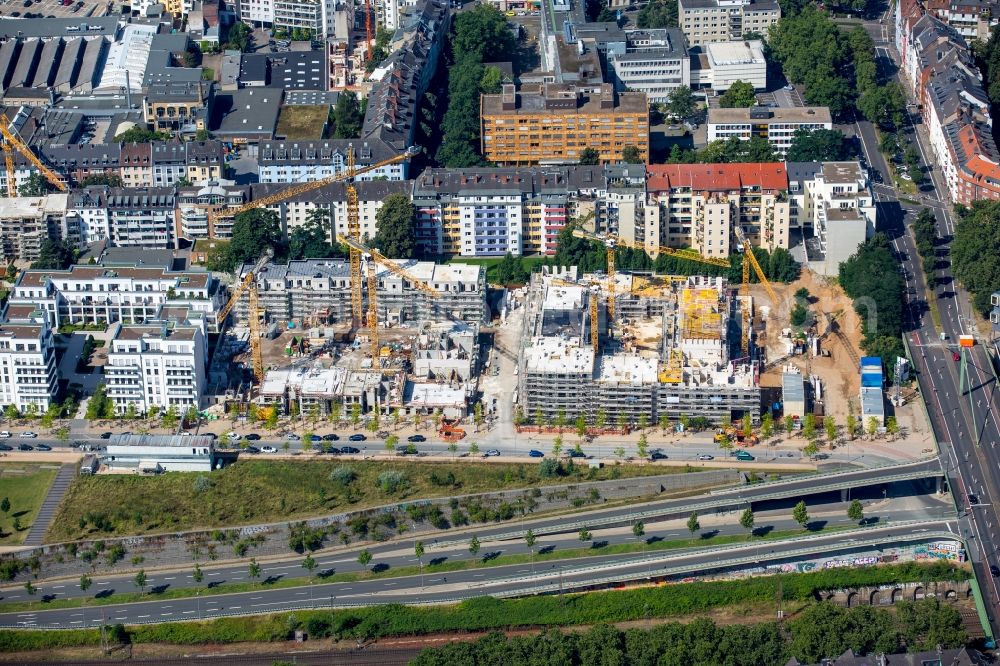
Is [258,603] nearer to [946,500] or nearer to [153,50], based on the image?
[946,500]

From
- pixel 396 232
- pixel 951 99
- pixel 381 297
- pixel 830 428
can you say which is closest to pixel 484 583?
pixel 830 428

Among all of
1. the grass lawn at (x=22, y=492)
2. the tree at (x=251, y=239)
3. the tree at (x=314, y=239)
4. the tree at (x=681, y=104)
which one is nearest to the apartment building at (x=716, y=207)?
the tree at (x=681, y=104)

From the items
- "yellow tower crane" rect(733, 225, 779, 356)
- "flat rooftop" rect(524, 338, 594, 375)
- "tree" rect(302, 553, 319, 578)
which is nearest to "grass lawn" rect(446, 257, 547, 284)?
"flat rooftop" rect(524, 338, 594, 375)

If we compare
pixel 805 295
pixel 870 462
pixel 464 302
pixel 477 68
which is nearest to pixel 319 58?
pixel 477 68

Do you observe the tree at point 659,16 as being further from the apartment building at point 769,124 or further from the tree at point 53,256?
the tree at point 53,256

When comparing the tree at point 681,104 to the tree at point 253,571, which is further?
the tree at point 681,104

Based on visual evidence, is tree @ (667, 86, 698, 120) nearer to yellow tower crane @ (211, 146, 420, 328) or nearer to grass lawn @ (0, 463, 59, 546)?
yellow tower crane @ (211, 146, 420, 328)
